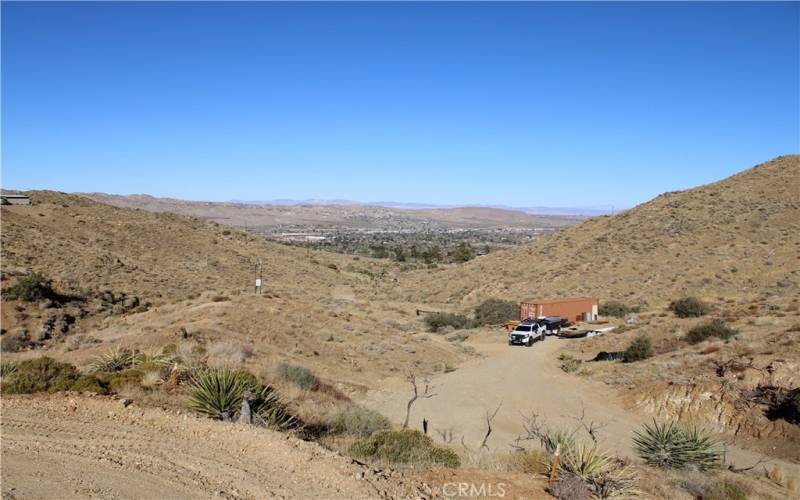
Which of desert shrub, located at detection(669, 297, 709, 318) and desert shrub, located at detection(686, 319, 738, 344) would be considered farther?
desert shrub, located at detection(669, 297, 709, 318)

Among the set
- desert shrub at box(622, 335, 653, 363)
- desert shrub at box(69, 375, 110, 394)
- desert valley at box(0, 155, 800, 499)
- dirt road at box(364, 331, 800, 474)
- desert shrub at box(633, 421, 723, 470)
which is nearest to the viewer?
desert valley at box(0, 155, 800, 499)

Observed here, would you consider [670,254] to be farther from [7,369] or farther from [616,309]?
[7,369]

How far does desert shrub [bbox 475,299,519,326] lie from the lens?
150 ft

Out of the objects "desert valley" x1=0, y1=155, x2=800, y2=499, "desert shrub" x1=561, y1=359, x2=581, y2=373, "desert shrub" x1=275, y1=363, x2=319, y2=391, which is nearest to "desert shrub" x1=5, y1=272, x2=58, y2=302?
"desert valley" x1=0, y1=155, x2=800, y2=499

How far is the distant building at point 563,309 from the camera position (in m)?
42.2

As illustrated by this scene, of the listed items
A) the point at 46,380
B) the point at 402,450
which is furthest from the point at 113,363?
the point at 402,450

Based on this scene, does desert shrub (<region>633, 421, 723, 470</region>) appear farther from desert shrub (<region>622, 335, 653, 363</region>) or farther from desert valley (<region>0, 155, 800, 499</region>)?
desert shrub (<region>622, 335, 653, 363</region>)

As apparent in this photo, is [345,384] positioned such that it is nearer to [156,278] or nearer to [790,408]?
[790,408]

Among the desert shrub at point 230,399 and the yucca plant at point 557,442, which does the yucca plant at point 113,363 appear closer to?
the desert shrub at point 230,399

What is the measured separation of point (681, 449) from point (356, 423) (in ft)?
24.4

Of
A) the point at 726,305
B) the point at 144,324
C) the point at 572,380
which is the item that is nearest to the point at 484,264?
the point at 726,305

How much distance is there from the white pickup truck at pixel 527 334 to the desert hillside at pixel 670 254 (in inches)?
575

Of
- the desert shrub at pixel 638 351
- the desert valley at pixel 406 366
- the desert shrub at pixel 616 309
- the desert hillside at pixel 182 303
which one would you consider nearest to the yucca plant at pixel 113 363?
the desert valley at pixel 406 366

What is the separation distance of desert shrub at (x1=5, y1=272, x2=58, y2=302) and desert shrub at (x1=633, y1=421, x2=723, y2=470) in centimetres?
2954
